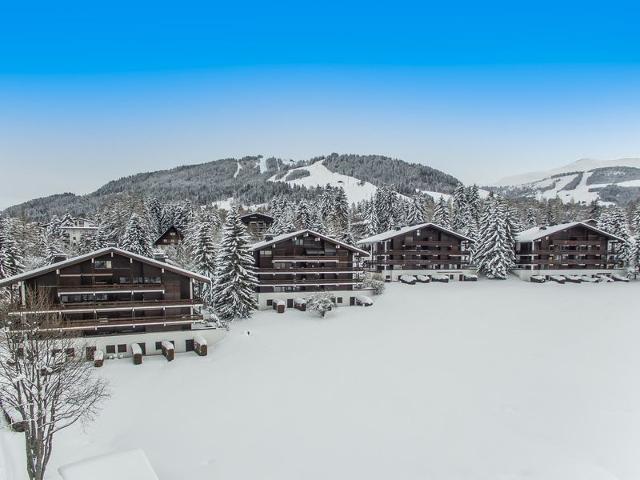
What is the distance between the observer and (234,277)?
42.1 meters

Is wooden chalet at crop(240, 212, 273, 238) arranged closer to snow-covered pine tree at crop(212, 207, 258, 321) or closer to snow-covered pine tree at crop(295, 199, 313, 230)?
snow-covered pine tree at crop(295, 199, 313, 230)

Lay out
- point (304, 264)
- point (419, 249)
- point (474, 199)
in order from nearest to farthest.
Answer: point (304, 264) → point (419, 249) → point (474, 199)

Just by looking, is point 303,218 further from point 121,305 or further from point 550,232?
point 121,305

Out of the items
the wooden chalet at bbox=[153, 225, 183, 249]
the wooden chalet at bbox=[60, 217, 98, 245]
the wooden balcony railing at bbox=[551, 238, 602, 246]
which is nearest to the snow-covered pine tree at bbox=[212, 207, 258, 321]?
the wooden chalet at bbox=[153, 225, 183, 249]

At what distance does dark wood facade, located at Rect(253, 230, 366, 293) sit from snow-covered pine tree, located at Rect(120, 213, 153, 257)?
2286 centimetres

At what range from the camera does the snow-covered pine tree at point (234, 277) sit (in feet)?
137

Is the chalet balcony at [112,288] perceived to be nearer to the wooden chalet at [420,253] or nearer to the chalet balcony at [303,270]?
the chalet balcony at [303,270]

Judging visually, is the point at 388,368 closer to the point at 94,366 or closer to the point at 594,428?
the point at 594,428

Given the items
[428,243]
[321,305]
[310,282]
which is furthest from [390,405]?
[428,243]

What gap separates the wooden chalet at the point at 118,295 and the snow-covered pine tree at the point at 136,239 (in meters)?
29.4

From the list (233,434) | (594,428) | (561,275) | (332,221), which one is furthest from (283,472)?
(332,221)

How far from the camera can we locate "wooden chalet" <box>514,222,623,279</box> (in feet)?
213

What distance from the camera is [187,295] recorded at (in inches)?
1377

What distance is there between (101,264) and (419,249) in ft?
149
